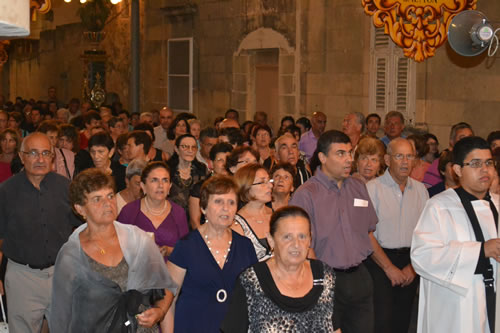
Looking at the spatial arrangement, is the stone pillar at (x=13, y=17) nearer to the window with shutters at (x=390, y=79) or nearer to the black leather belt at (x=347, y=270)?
the black leather belt at (x=347, y=270)

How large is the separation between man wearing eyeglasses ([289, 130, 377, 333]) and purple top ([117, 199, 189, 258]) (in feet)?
3.13

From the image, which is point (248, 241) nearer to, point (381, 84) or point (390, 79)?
point (390, 79)

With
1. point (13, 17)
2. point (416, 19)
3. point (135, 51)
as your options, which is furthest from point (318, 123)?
point (13, 17)

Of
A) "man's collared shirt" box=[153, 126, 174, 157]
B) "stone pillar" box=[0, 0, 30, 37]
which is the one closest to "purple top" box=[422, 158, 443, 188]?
"man's collared shirt" box=[153, 126, 174, 157]

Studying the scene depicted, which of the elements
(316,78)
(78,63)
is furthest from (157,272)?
(78,63)

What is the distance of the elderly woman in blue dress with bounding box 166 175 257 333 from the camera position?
16.9 feet

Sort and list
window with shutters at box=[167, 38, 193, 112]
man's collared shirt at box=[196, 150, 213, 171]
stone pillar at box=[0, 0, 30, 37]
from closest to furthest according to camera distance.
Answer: stone pillar at box=[0, 0, 30, 37] → man's collared shirt at box=[196, 150, 213, 171] → window with shutters at box=[167, 38, 193, 112]

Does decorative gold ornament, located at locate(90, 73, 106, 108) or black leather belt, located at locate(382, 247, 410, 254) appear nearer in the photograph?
black leather belt, located at locate(382, 247, 410, 254)

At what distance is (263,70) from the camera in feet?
60.7

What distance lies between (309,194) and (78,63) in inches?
977

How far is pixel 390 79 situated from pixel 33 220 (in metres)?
9.07

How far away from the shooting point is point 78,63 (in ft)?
97.8

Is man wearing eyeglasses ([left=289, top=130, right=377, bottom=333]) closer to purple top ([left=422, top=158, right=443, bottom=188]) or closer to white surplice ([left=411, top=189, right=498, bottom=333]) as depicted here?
white surplice ([left=411, top=189, right=498, bottom=333])

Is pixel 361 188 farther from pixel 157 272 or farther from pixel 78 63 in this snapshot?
pixel 78 63
